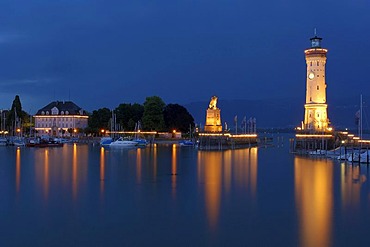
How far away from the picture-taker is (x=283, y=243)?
1992cm

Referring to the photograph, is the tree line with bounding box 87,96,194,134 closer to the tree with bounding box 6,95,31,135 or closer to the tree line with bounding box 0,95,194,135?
the tree line with bounding box 0,95,194,135

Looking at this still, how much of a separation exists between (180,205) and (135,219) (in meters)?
4.14

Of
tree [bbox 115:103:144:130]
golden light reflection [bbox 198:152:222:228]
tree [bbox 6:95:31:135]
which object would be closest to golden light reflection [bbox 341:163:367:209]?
golden light reflection [bbox 198:152:222:228]

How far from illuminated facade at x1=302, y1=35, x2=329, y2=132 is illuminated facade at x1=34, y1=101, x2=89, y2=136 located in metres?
67.6

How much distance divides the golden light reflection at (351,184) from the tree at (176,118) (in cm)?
6696

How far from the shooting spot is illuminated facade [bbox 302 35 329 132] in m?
73.6

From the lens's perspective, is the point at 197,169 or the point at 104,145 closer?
the point at 197,169

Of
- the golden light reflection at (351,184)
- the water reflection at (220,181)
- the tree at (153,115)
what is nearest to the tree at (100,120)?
the tree at (153,115)

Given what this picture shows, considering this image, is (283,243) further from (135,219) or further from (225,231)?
(135,219)

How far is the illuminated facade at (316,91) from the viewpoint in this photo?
242 feet

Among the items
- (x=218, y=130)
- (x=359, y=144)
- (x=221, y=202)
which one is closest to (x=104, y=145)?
(x=218, y=130)

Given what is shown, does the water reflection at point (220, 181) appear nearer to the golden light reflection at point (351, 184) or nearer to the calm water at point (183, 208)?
the calm water at point (183, 208)

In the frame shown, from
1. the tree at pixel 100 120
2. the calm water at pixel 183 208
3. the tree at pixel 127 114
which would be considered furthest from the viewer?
the tree at pixel 100 120

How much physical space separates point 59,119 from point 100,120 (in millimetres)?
13719
